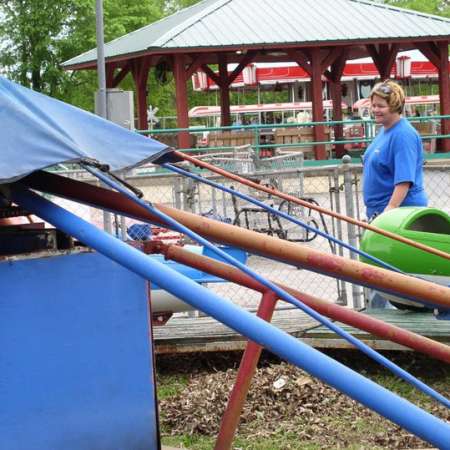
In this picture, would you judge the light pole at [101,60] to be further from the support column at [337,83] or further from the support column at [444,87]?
the support column at [444,87]

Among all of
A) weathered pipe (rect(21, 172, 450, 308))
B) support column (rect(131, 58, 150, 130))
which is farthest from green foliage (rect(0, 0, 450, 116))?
weathered pipe (rect(21, 172, 450, 308))

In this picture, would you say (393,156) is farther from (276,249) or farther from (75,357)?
(75,357)

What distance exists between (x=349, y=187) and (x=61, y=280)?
481cm

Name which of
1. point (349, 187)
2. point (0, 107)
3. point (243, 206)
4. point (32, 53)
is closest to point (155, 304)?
point (349, 187)

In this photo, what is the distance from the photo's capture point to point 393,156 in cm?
632

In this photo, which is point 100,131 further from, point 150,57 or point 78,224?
point 150,57

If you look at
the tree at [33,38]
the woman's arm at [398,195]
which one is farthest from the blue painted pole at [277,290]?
the tree at [33,38]

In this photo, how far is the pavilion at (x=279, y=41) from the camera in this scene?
26.3m

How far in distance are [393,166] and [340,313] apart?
8.66 ft

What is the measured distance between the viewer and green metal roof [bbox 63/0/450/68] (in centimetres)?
2622

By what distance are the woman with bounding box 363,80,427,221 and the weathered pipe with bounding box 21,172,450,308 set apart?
2590mm

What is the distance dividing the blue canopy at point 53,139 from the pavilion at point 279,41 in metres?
20.8

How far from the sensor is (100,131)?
3.94m

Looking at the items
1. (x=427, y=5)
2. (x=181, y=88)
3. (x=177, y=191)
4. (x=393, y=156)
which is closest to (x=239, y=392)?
(x=393, y=156)
